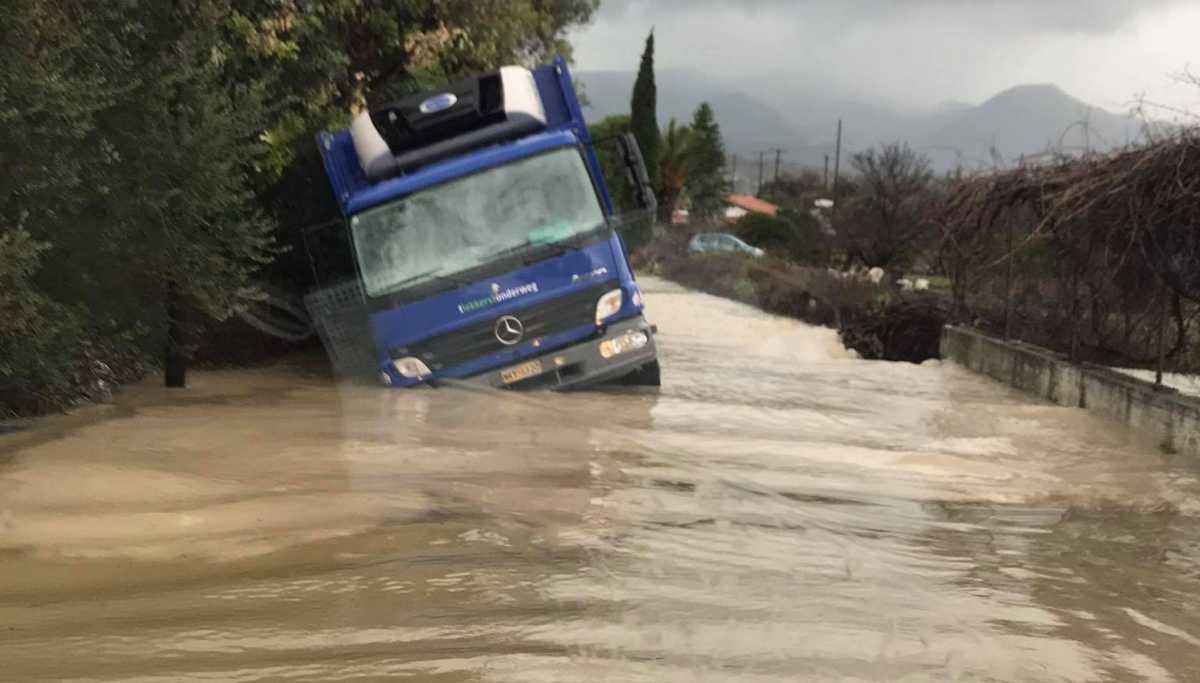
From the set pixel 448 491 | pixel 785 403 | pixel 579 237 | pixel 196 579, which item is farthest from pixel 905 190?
pixel 196 579

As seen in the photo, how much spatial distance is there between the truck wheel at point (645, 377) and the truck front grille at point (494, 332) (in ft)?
2.76

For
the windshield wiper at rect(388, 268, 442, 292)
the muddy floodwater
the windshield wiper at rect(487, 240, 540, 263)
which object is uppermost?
the windshield wiper at rect(487, 240, 540, 263)

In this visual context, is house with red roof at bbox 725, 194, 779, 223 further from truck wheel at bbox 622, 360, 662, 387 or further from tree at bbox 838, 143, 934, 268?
truck wheel at bbox 622, 360, 662, 387

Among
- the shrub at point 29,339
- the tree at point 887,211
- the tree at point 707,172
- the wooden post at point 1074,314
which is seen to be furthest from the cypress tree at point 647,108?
the shrub at point 29,339

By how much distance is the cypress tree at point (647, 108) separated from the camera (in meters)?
46.6

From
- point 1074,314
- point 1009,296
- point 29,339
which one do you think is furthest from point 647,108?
point 29,339

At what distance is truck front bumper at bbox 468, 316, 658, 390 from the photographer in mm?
9078

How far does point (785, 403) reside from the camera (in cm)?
1055

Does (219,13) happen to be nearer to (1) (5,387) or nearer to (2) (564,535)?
(1) (5,387)

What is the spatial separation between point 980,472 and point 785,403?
324cm

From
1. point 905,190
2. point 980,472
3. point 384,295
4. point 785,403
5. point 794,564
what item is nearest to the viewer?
point 794,564

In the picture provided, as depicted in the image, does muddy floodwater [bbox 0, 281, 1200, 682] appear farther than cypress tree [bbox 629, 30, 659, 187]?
No

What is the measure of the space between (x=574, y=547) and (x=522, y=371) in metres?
3.97

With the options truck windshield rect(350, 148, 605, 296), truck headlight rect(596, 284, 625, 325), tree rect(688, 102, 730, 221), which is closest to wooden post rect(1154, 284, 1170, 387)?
truck headlight rect(596, 284, 625, 325)
